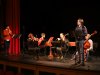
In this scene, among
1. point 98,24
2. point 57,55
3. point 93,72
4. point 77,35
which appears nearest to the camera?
point 93,72

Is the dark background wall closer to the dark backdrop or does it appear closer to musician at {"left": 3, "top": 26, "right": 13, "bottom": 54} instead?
the dark backdrop

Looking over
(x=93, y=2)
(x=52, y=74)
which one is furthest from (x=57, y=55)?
(x=93, y=2)

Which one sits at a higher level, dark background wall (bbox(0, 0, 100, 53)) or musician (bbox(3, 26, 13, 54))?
dark background wall (bbox(0, 0, 100, 53))

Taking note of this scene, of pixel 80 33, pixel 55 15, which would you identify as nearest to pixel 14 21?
pixel 55 15

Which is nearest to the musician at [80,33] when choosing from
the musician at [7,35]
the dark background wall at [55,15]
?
the dark background wall at [55,15]

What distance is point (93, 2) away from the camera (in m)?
13.8

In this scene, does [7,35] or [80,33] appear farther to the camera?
[7,35]

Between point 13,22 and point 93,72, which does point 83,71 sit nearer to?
point 93,72

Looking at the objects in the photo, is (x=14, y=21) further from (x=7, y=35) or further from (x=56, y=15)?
(x=56, y=15)

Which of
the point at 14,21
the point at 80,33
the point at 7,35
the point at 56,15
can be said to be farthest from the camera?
the point at 56,15

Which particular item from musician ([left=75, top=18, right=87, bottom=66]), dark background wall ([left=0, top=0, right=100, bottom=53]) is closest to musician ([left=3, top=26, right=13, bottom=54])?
dark background wall ([left=0, top=0, right=100, bottom=53])

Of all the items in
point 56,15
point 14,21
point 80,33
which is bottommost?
point 80,33

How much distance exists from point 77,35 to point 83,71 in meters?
1.39

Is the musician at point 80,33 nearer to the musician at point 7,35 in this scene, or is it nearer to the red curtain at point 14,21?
the musician at point 7,35
